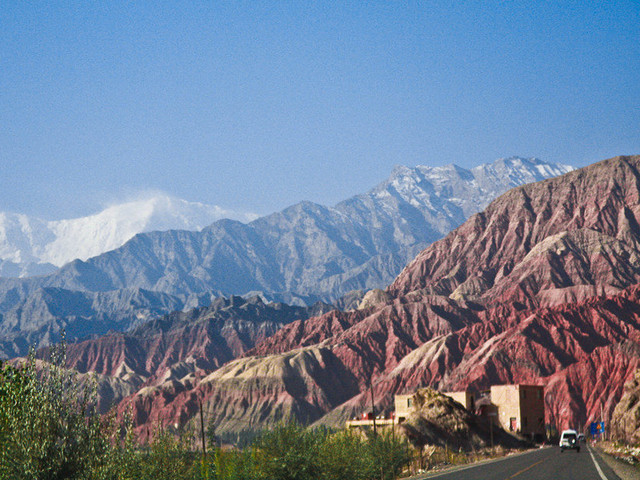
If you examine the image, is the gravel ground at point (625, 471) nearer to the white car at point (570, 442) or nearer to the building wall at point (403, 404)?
the white car at point (570, 442)

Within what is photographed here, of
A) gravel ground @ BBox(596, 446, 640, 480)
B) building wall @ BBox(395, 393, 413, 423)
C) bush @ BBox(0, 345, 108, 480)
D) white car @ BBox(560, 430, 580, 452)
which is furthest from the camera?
building wall @ BBox(395, 393, 413, 423)

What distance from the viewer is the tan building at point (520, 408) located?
387 ft

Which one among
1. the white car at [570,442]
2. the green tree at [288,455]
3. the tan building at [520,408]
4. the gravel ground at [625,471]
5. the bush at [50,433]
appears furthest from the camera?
the tan building at [520,408]

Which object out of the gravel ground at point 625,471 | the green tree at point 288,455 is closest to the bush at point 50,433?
the green tree at point 288,455

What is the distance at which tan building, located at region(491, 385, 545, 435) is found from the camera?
11788cm

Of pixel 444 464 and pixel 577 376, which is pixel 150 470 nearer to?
pixel 444 464

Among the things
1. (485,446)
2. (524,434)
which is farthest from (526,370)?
(485,446)

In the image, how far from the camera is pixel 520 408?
11781cm

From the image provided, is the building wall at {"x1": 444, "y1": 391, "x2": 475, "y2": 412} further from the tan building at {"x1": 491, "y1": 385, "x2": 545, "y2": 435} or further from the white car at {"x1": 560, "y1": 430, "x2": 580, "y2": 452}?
the white car at {"x1": 560, "y1": 430, "x2": 580, "y2": 452}

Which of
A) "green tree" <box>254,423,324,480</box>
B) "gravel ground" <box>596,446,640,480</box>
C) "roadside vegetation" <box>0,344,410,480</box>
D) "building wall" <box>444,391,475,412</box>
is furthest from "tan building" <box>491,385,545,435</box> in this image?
"roadside vegetation" <box>0,344,410,480</box>

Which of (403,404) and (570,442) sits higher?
(403,404)

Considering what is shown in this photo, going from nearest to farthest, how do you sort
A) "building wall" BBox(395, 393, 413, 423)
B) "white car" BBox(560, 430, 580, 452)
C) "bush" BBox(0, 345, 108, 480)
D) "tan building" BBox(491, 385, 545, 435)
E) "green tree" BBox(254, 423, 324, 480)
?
"bush" BBox(0, 345, 108, 480) → "green tree" BBox(254, 423, 324, 480) → "white car" BBox(560, 430, 580, 452) → "building wall" BBox(395, 393, 413, 423) → "tan building" BBox(491, 385, 545, 435)

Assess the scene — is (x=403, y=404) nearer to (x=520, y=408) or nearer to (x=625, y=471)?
(x=520, y=408)

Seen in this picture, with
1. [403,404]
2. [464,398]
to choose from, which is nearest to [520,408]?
[464,398]
